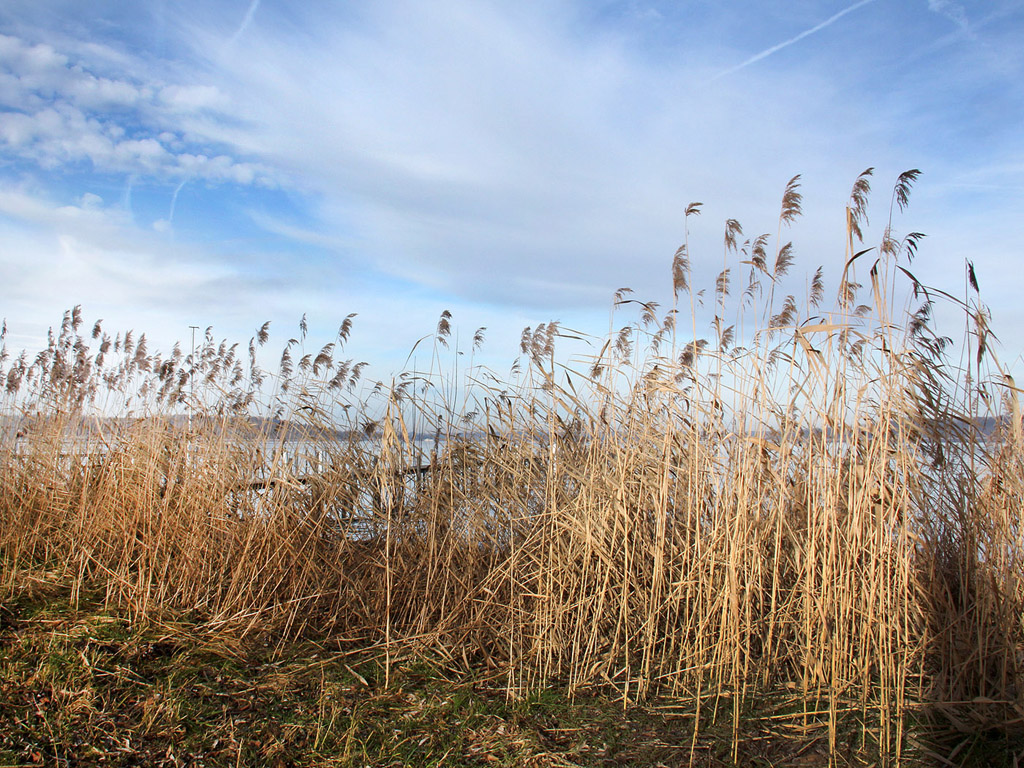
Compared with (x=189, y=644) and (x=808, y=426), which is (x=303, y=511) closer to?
(x=189, y=644)

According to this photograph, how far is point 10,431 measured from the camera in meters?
5.54

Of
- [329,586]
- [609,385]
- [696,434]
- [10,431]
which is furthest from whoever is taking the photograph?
[10,431]

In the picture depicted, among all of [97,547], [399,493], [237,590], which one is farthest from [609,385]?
[97,547]

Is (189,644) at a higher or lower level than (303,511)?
lower

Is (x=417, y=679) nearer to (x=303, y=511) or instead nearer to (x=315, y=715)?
(x=315, y=715)

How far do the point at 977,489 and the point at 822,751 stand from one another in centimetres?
131

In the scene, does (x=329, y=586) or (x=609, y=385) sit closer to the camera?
(x=609, y=385)

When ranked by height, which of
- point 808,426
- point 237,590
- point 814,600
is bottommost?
point 237,590

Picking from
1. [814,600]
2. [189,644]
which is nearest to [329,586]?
[189,644]

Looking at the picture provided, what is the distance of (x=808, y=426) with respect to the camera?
3.04m

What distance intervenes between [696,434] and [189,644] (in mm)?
2702

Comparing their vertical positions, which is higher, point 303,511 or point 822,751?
point 303,511

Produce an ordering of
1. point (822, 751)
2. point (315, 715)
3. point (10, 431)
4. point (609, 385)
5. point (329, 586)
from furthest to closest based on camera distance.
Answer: point (10, 431)
point (329, 586)
point (609, 385)
point (315, 715)
point (822, 751)

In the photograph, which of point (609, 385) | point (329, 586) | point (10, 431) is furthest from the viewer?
point (10, 431)
